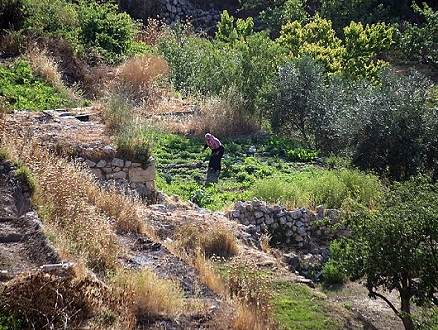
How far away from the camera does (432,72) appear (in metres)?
25.5

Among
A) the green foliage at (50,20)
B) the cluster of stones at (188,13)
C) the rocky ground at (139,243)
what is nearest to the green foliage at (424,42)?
the cluster of stones at (188,13)

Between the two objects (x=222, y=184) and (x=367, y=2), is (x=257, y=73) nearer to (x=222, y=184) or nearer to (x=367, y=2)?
(x=222, y=184)

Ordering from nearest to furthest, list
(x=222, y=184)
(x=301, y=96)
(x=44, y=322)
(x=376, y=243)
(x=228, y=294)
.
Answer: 1. (x=44, y=322)
2. (x=228, y=294)
3. (x=376, y=243)
4. (x=222, y=184)
5. (x=301, y=96)

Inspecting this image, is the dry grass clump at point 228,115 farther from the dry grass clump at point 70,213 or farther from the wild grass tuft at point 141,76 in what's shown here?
the dry grass clump at point 70,213

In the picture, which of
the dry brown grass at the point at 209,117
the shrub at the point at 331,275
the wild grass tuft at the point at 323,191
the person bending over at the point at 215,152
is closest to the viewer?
the shrub at the point at 331,275

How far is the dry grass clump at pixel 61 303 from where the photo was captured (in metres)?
5.69

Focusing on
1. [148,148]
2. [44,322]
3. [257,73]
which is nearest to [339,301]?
[148,148]

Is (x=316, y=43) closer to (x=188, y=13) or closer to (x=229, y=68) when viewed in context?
(x=229, y=68)

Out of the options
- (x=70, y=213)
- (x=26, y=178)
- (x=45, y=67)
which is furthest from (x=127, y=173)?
(x=45, y=67)

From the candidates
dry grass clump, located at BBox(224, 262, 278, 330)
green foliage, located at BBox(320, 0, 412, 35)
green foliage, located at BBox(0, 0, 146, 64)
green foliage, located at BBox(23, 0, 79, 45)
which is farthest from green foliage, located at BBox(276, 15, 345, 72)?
dry grass clump, located at BBox(224, 262, 278, 330)

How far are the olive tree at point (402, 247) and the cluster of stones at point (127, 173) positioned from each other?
4.48 m

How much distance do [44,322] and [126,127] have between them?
7.92 meters

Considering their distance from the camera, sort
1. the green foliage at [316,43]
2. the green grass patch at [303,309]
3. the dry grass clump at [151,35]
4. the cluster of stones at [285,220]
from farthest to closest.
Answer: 1. the dry grass clump at [151,35]
2. the green foliage at [316,43]
3. the cluster of stones at [285,220]
4. the green grass patch at [303,309]

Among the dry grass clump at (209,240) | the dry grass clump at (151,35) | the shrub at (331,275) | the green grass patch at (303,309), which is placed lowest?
the shrub at (331,275)
